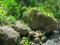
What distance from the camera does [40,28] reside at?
2727 centimetres

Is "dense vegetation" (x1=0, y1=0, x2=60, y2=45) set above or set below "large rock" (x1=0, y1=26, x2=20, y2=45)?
below

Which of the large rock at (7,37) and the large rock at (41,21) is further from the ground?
the large rock at (7,37)

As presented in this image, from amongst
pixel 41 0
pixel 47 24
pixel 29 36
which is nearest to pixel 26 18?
pixel 47 24

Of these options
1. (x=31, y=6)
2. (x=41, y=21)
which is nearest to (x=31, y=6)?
(x=31, y=6)

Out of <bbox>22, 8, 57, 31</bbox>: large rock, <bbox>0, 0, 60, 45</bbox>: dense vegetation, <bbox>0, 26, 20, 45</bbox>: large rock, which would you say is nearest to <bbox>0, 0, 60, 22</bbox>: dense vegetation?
<bbox>0, 0, 60, 45</bbox>: dense vegetation

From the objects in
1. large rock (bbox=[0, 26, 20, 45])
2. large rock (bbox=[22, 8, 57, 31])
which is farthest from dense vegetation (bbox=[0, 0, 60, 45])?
large rock (bbox=[0, 26, 20, 45])

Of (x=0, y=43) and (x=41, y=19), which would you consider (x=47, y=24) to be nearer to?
(x=41, y=19)

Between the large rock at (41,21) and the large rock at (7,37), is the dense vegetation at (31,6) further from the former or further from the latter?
the large rock at (7,37)

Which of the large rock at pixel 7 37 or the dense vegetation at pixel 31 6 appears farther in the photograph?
the dense vegetation at pixel 31 6

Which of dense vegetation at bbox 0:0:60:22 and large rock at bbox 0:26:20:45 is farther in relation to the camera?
dense vegetation at bbox 0:0:60:22

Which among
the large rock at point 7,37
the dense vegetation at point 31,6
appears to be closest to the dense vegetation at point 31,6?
the dense vegetation at point 31,6

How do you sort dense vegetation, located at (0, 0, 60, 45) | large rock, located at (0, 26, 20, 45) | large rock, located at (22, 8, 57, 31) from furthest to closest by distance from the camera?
dense vegetation, located at (0, 0, 60, 45) → large rock, located at (22, 8, 57, 31) → large rock, located at (0, 26, 20, 45)

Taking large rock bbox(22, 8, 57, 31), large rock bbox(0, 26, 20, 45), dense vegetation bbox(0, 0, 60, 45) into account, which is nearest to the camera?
large rock bbox(0, 26, 20, 45)

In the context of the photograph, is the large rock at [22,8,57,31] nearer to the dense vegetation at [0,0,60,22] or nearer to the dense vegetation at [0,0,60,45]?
the dense vegetation at [0,0,60,45]
